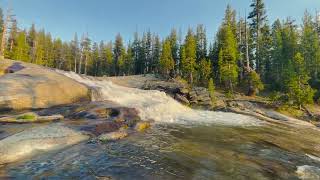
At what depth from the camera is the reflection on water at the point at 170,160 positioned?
9703mm

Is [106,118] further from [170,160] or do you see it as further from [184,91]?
[184,91]

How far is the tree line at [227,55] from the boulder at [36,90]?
2422cm

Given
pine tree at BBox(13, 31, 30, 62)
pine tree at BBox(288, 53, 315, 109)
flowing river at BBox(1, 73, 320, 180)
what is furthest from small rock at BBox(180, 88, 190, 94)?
pine tree at BBox(13, 31, 30, 62)

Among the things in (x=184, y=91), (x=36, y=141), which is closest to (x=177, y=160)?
(x=36, y=141)

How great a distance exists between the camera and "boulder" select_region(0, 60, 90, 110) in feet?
71.0

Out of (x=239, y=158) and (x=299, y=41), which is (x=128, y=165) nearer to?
(x=239, y=158)

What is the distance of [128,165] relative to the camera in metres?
10.5

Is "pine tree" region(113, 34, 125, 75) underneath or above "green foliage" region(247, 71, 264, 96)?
above

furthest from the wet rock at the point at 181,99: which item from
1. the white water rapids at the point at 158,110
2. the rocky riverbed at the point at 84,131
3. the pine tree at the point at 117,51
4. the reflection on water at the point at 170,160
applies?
the pine tree at the point at 117,51

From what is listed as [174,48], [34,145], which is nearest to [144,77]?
[174,48]

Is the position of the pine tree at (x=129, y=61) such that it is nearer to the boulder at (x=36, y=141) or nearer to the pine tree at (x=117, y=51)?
the pine tree at (x=117, y=51)

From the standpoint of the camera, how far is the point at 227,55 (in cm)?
5953

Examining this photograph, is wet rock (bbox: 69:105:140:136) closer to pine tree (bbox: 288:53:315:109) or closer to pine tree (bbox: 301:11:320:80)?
pine tree (bbox: 288:53:315:109)

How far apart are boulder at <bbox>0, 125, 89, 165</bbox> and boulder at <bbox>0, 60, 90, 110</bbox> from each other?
8.10 metres
